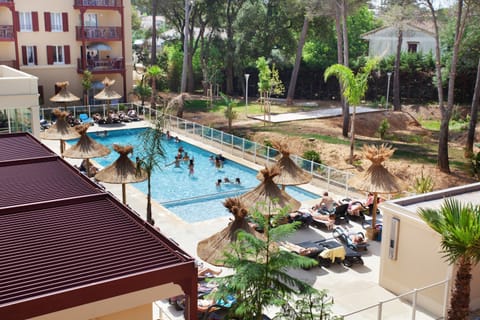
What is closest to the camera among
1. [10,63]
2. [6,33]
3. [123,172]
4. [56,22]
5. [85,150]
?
[123,172]

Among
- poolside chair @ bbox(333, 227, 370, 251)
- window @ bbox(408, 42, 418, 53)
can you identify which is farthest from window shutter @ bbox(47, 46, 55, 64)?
window @ bbox(408, 42, 418, 53)

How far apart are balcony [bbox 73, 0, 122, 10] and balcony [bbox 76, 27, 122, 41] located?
1558mm

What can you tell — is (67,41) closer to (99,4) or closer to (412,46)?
(99,4)

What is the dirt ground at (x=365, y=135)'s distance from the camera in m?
26.0

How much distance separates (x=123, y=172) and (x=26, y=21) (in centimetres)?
2514

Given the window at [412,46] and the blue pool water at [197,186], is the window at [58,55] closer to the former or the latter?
the blue pool water at [197,186]

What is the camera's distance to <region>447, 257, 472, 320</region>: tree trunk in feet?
35.4

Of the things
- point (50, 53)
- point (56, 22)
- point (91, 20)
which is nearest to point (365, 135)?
point (91, 20)

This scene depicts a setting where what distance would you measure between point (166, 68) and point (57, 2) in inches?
541

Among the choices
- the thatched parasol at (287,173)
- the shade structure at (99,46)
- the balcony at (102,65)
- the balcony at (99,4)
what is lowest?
the thatched parasol at (287,173)

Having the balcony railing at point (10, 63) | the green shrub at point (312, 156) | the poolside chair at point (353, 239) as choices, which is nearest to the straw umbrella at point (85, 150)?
the green shrub at point (312, 156)

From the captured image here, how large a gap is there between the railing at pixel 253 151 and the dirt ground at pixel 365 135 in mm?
2691

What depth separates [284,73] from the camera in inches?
2010

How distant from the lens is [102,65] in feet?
142
